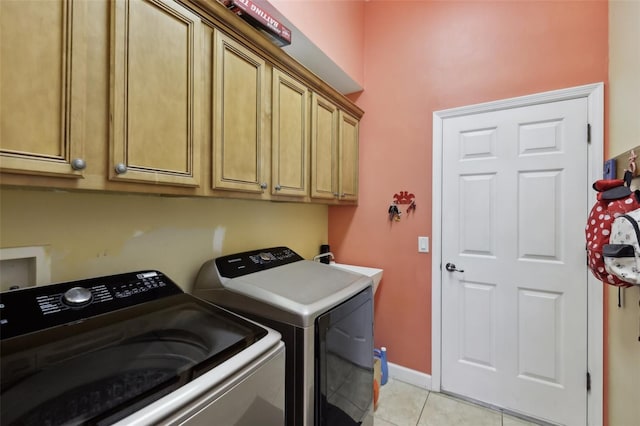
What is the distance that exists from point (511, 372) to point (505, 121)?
1746 mm

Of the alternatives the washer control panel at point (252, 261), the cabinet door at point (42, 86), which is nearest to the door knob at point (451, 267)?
the washer control panel at point (252, 261)

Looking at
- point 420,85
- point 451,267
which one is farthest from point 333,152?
point 451,267

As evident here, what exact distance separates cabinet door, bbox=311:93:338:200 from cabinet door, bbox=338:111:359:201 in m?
0.08

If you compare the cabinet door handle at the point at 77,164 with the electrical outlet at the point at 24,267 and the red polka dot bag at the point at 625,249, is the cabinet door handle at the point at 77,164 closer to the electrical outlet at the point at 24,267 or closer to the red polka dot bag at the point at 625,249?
the electrical outlet at the point at 24,267

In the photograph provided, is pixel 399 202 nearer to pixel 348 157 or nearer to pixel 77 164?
pixel 348 157

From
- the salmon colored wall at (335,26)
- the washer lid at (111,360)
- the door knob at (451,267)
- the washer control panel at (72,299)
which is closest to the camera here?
the washer lid at (111,360)

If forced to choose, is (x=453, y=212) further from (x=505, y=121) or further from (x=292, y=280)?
(x=292, y=280)

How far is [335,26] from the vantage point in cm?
211

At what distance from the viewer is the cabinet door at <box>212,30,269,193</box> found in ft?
4.04

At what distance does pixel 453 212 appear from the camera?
2.14m

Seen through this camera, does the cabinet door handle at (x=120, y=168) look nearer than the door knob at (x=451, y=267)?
Yes

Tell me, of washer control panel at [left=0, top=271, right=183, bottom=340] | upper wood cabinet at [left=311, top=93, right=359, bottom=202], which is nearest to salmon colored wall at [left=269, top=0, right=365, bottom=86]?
upper wood cabinet at [left=311, top=93, right=359, bottom=202]

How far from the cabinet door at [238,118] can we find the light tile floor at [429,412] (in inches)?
69.8

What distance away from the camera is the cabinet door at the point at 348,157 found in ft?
7.32
